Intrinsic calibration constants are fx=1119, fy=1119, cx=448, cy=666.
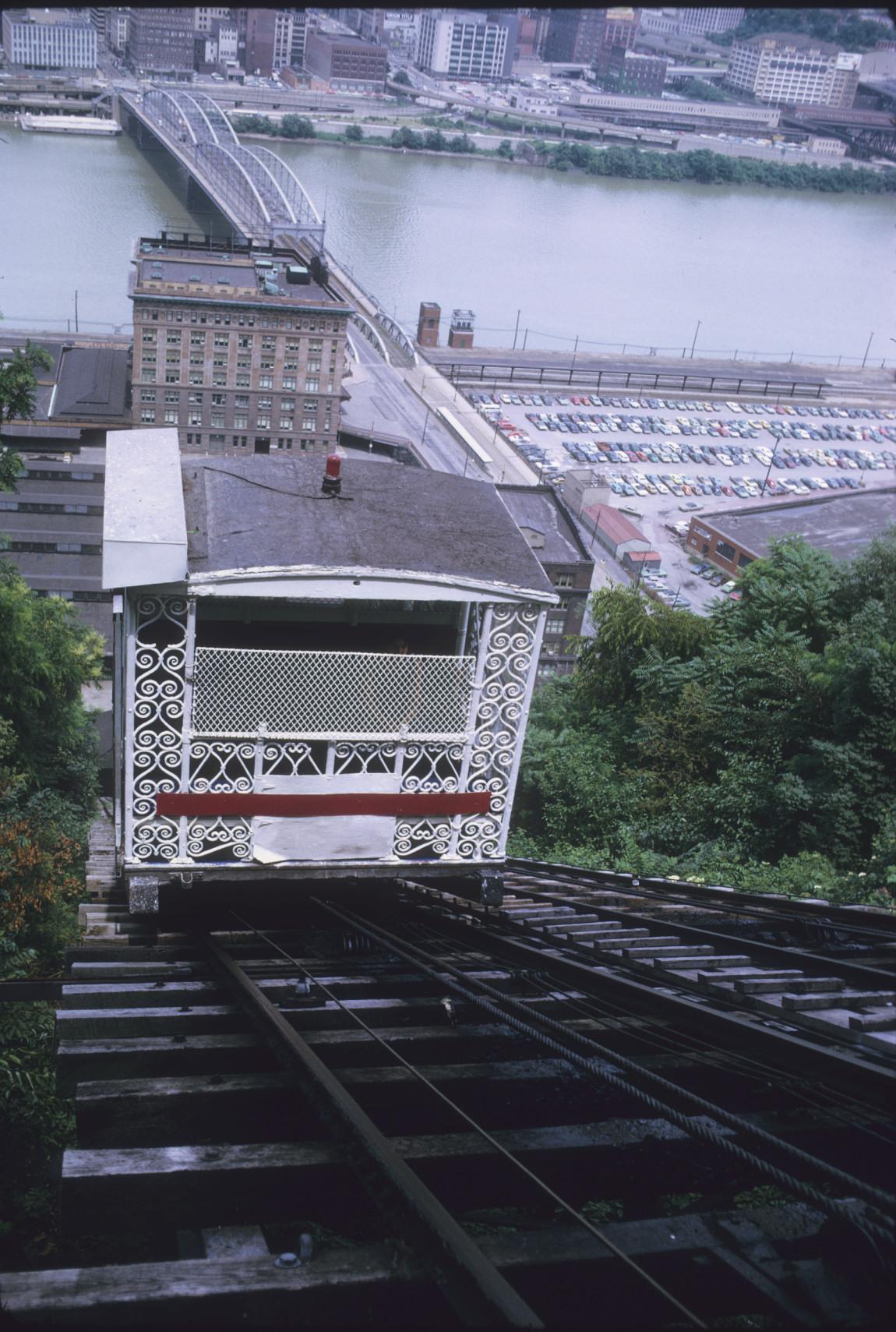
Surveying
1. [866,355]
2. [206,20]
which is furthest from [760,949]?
[206,20]

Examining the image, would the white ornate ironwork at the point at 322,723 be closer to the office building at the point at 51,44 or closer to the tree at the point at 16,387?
the tree at the point at 16,387

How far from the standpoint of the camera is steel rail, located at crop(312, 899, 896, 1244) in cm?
131

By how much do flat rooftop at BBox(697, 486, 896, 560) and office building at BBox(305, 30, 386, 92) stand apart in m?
47.2

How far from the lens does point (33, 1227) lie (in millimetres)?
2311

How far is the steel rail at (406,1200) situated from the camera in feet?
4.25

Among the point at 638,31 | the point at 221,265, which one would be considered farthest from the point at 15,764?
the point at 638,31

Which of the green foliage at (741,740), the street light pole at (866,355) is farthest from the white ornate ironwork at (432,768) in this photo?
the street light pole at (866,355)

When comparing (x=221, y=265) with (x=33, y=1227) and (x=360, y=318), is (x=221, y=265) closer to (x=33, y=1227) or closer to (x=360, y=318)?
(x=360, y=318)

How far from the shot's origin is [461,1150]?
1.88 meters

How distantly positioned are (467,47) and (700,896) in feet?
251

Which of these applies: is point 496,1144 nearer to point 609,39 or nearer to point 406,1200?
point 406,1200

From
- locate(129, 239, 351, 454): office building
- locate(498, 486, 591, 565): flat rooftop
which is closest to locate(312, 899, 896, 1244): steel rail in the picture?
locate(498, 486, 591, 565): flat rooftop

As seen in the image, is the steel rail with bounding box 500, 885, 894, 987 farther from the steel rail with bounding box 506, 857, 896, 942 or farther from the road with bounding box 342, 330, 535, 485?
the road with bounding box 342, 330, 535, 485

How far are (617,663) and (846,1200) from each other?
341 inches
